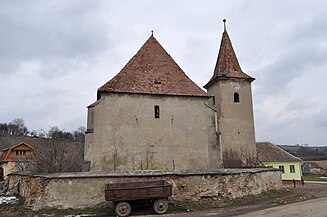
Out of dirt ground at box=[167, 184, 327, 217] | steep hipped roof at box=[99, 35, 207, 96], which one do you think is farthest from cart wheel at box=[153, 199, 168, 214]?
steep hipped roof at box=[99, 35, 207, 96]

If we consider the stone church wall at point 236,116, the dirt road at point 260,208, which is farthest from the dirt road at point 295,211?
the stone church wall at point 236,116

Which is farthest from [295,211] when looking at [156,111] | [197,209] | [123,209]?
[156,111]

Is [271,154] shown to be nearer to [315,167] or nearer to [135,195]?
[135,195]

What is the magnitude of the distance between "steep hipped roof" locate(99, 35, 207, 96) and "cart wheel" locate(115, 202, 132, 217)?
29.2 feet

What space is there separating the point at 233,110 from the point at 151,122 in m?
8.51

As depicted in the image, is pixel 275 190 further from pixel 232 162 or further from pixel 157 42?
pixel 157 42

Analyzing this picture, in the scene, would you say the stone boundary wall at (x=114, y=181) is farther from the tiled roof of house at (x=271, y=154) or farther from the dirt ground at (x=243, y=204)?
the tiled roof of house at (x=271, y=154)

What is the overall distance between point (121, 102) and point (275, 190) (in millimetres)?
10369

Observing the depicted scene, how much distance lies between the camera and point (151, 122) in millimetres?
19016

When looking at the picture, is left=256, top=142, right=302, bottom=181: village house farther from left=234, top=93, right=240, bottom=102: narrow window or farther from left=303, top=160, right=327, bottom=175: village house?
left=303, top=160, right=327, bottom=175: village house

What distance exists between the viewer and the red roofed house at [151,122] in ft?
59.2

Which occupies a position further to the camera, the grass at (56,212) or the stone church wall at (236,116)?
the stone church wall at (236,116)

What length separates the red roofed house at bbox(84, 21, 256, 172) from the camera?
18.0m

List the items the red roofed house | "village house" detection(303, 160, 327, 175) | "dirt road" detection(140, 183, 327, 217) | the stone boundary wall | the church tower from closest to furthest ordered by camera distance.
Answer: "dirt road" detection(140, 183, 327, 217) < the stone boundary wall < the red roofed house < the church tower < "village house" detection(303, 160, 327, 175)
